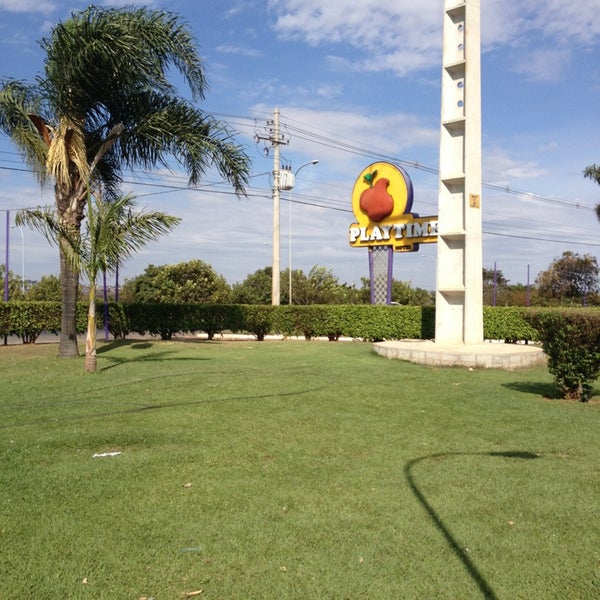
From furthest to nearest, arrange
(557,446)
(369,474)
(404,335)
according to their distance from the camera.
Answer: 1. (404,335)
2. (557,446)
3. (369,474)

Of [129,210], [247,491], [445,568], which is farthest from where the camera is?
[129,210]

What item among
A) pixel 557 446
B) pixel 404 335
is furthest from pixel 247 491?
pixel 404 335

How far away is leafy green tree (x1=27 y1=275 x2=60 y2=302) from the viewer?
1462 inches

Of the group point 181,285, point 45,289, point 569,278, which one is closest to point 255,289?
point 181,285

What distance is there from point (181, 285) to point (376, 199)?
2536cm

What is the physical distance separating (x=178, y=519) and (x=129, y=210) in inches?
315

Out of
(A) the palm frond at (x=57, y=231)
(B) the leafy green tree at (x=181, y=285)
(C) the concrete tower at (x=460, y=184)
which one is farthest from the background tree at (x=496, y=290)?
(A) the palm frond at (x=57, y=231)

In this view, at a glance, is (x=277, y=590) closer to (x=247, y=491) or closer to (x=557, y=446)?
(x=247, y=491)

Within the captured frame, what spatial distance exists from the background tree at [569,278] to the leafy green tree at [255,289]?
2173 cm

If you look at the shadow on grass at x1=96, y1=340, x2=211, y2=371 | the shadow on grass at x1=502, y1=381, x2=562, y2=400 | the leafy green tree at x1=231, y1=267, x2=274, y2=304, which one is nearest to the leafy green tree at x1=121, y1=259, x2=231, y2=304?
the leafy green tree at x1=231, y1=267, x2=274, y2=304

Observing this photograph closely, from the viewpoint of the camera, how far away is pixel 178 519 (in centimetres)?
352

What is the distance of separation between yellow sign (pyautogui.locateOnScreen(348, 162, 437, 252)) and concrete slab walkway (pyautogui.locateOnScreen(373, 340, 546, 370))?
855 cm

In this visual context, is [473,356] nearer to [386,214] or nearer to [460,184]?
[460,184]

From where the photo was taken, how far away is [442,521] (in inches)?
138
